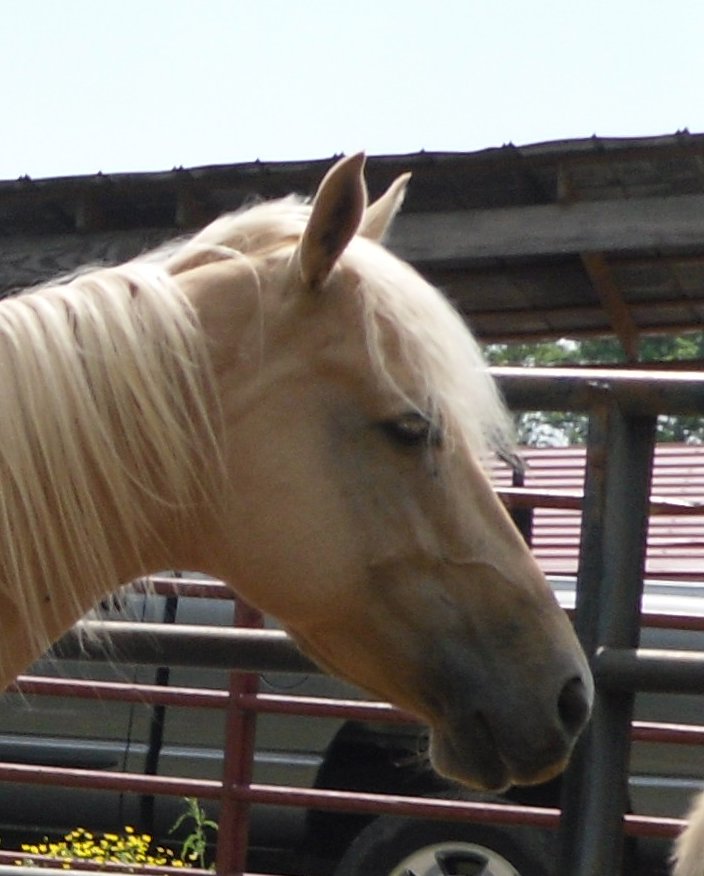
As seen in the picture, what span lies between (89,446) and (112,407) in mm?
72

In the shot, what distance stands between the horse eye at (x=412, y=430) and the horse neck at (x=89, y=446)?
0.91 feet

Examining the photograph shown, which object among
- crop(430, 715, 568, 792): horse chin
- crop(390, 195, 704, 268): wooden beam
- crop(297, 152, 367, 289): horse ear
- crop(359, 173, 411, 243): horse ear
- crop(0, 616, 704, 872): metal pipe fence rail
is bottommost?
crop(0, 616, 704, 872): metal pipe fence rail

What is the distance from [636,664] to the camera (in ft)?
7.51

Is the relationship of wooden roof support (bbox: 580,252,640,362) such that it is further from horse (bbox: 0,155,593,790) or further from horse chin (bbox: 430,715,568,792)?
horse chin (bbox: 430,715,568,792)

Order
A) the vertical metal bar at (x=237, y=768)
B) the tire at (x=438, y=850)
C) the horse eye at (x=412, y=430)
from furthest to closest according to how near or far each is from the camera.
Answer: the tire at (x=438, y=850), the vertical metal bar at (x=237, y=768), the horse eye at (x=412, y=430)

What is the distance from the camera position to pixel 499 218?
6.18m

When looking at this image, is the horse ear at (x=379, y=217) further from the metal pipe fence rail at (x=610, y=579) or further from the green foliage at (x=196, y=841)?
the green foliage at (x=196, y=841)


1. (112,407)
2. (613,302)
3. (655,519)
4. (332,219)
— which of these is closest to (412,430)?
(332,219)

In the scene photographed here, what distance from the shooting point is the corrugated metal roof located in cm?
592

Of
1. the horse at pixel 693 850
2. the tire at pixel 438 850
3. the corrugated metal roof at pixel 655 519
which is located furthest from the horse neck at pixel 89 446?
the corrugated metal roof at pixel 655 519

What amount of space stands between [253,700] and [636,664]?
1733 mm

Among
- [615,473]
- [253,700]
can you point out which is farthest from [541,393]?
[253,700]

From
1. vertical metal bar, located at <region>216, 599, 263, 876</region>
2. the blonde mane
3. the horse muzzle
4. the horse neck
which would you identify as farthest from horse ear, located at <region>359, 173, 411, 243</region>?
vertical metal bar, located at <region>216, 599, 263, 876</region>

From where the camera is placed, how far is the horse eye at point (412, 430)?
2254 millimetres
